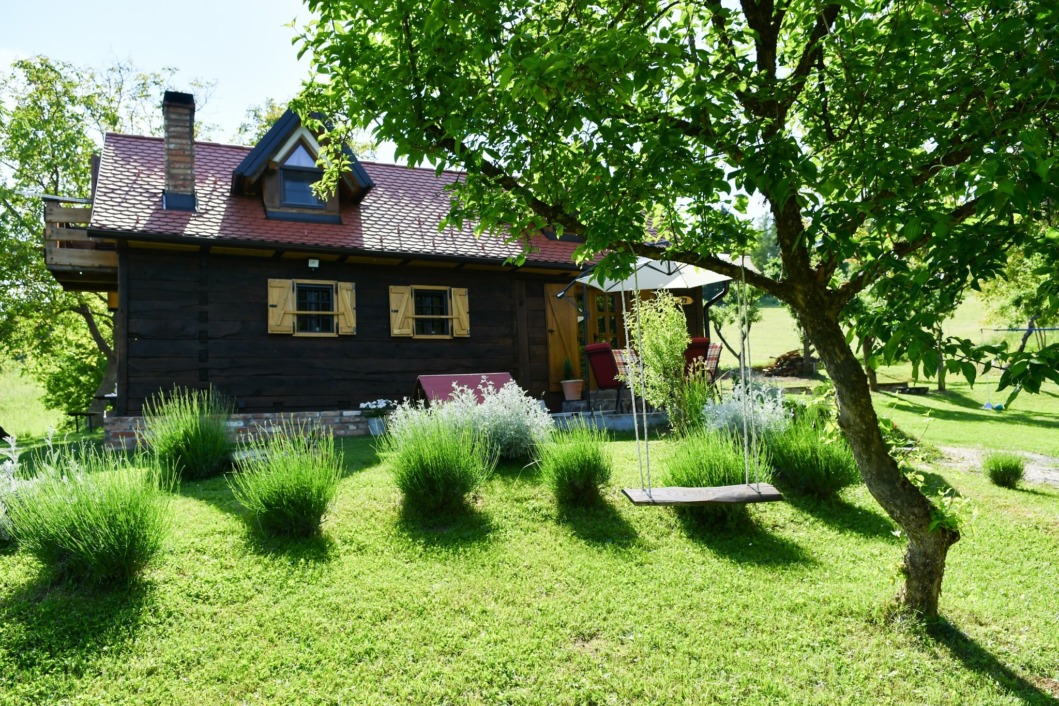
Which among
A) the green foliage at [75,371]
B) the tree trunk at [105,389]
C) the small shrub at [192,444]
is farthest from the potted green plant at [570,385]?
the green foliage at [75,371]

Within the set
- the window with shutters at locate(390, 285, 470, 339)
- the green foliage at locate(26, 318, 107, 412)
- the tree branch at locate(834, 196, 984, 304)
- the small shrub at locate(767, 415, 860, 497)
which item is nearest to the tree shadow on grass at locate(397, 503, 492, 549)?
the small shrub at locate(767, 415, 860, 497)

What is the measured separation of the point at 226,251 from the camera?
10.7 meters

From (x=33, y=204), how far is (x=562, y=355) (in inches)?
616

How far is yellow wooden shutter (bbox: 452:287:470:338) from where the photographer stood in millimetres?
12297

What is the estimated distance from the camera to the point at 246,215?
36.8 ft

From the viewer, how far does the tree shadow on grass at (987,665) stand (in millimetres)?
3340

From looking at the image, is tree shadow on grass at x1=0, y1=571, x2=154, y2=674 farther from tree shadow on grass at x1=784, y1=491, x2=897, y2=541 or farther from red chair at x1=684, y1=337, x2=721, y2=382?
red chair at x1=684, y1=337, x2=721, y2=382

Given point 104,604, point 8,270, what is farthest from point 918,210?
point 8,270

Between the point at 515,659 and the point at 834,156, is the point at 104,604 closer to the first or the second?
the point at 515,659

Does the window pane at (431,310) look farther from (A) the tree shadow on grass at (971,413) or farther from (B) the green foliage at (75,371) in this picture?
(B) the green foliage at (75,371)

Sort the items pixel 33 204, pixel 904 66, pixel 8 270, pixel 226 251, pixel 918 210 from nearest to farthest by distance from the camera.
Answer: pixel 918 210
pixel 904 66
pixel 226 251
pixel 8 270
pixel 33 204

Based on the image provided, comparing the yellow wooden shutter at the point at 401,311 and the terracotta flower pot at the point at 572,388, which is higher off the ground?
the yellow wooden shutter at the point at 401,311

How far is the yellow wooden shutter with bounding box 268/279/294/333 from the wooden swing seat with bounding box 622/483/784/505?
798cm

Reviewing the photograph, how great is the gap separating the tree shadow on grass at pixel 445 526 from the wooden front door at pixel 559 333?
7638 mm
